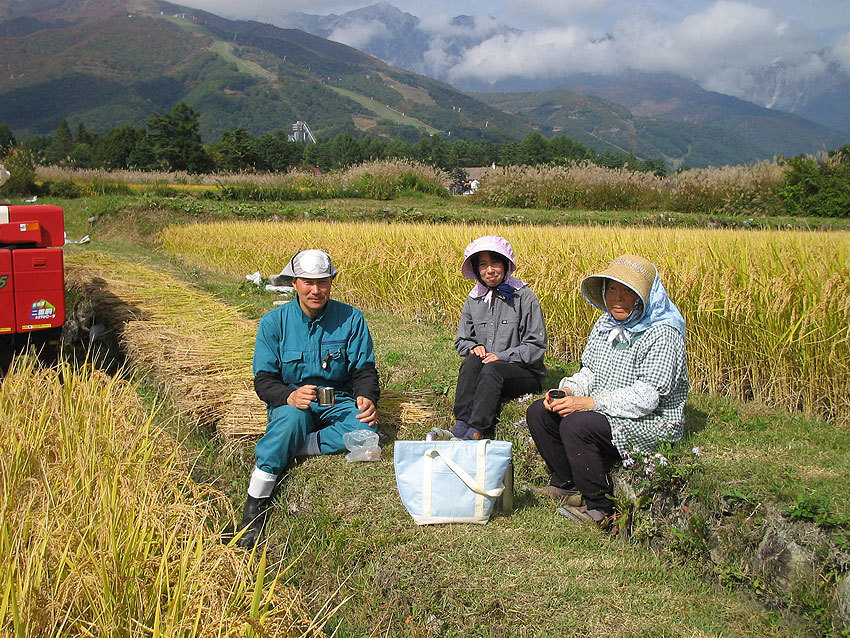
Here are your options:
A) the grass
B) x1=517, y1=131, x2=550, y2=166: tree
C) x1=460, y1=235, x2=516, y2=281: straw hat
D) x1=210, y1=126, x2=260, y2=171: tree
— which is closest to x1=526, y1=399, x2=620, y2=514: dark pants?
the grass

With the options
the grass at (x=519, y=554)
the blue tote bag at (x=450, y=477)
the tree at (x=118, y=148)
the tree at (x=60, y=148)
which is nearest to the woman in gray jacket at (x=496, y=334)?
the grass at (x=519, y=554)

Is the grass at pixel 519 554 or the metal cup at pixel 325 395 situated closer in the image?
the grass at pixel 519 554

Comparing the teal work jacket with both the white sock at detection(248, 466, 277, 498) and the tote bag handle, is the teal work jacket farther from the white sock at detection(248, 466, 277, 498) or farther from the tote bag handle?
the tote bag handle

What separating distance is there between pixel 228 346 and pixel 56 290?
1.34 m

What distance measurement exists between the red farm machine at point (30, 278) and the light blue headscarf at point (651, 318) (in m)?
3.98

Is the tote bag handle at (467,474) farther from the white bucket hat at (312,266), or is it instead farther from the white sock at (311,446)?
the white bucket hat at (312,266)

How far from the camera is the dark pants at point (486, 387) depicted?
4.03 metres

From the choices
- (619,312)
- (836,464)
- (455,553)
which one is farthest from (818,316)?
(455,553)

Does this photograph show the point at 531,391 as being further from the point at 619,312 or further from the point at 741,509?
the point at 741,509

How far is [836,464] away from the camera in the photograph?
3.17 m

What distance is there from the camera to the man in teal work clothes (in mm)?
3566

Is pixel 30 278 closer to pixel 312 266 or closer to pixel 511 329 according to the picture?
pixel 312 266

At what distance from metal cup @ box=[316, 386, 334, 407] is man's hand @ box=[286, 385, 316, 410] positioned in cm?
13

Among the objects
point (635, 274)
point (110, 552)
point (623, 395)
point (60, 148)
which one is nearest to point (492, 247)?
point (635, 274)
